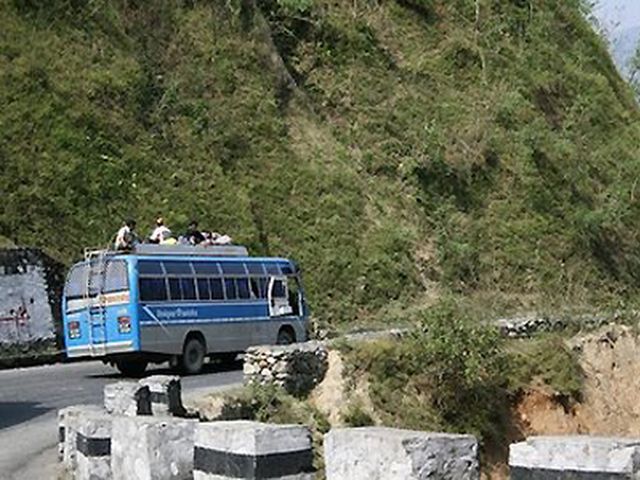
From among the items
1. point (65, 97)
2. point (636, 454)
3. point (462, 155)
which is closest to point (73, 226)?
point (65, 97)

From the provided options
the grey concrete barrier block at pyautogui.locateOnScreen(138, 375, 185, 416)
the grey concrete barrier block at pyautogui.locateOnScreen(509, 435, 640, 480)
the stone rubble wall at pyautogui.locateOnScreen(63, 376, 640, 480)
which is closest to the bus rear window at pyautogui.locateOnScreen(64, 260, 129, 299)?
the grey concrete barrier block at pyautogui.locateOnScreen(138, 375, 185, 416)

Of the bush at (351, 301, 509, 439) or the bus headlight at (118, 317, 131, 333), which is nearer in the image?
the bus headlight at (118, 317, 131, 333)

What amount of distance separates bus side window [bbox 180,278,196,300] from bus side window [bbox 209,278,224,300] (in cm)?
58

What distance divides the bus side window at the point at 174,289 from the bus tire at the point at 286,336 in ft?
11.1

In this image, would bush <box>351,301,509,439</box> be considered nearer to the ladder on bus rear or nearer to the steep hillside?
the ladder on bus rear

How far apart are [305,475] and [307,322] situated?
19954mm

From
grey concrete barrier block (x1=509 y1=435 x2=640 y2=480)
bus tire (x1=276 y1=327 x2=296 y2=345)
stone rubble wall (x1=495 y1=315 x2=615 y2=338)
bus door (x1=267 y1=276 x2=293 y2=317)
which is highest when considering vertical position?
bus door (x1=267 y1=276 x2=293 y2=317)

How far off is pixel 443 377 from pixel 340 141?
1487 centimetres

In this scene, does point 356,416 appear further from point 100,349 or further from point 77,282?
point 77,282

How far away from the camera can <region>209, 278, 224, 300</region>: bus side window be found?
22.2 m

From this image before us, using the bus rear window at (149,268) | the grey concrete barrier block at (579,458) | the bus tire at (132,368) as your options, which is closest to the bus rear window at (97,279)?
the bus rear window at (149,268)

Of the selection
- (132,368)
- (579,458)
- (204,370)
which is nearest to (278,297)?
(204,370)

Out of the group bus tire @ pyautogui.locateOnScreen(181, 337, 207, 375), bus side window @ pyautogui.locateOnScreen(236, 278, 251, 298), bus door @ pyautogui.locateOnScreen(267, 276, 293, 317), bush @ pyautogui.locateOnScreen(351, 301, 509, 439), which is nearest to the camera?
bush @ pyautogui.locateOnScreen(351, 301, 509, 439)

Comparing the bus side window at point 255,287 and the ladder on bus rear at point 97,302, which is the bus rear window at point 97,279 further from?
the bus side window at point 255,287
